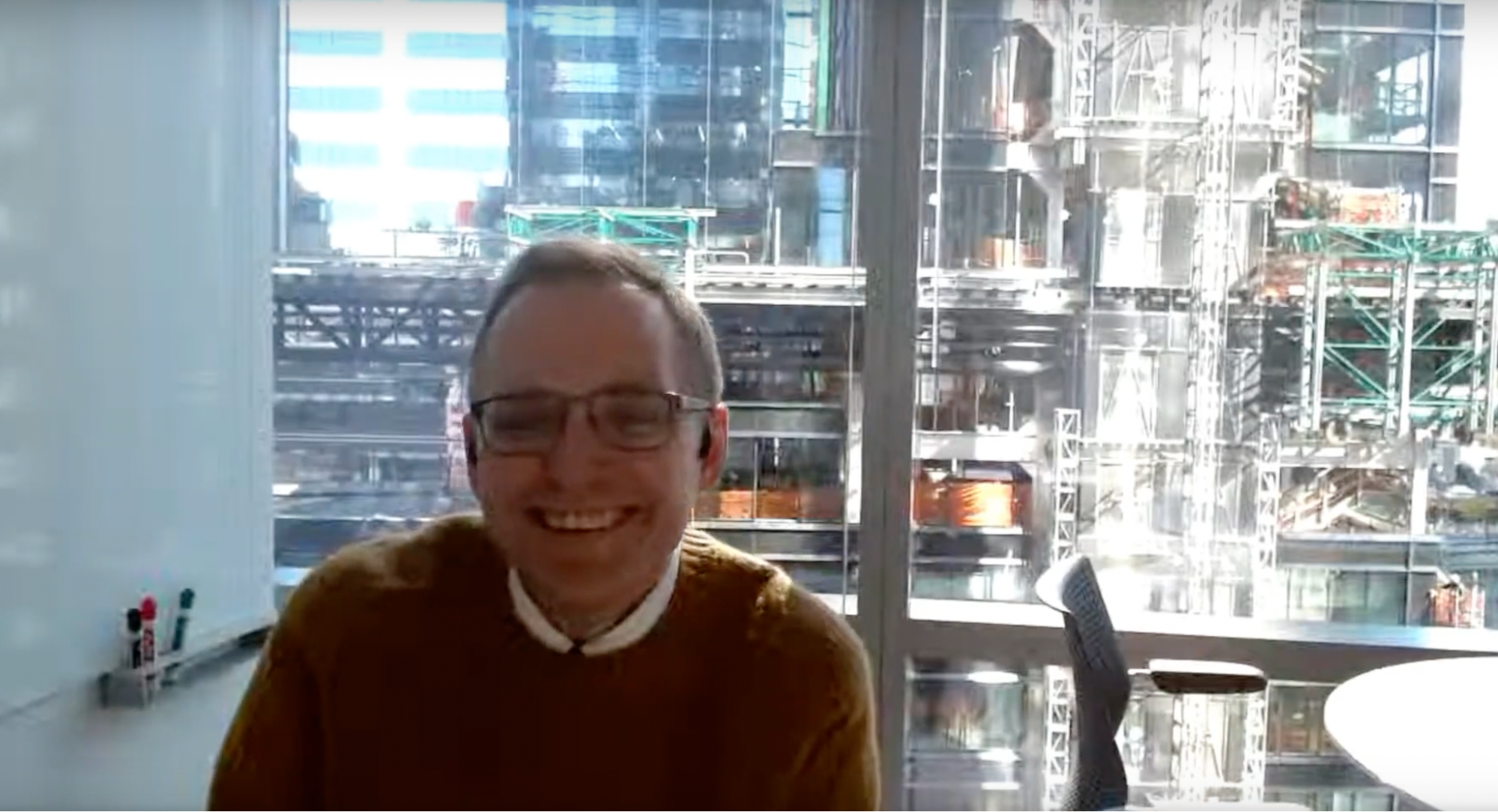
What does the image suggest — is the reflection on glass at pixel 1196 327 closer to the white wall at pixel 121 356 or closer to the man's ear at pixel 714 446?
the white wall at pixel 121 356

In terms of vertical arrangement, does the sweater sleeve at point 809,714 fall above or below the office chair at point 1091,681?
above

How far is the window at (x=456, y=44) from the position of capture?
2.65m

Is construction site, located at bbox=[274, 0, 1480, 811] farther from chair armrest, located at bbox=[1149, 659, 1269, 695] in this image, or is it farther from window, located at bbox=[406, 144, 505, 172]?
chair armrest, located at bbox=[1149, 659, 1269, 695]

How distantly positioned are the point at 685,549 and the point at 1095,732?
3.61 ft

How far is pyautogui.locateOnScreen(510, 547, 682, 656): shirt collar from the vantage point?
1.03 meters

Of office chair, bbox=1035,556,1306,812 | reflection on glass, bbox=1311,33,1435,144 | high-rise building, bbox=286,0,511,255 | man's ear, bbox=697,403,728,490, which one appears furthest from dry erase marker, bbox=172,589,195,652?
reflection on glass, bbox=1311,33,1435,144

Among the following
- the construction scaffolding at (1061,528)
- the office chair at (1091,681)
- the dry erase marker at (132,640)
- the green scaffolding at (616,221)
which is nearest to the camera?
the office chair at (1091,681)

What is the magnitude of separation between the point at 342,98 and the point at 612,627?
1946 millimetres

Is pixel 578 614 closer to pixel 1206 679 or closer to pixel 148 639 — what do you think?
pixel 1206 679

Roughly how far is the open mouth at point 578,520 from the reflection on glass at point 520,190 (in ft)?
5.36

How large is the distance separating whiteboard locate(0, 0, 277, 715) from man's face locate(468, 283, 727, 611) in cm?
142

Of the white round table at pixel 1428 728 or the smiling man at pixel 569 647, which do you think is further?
the white round table at pixel 1428 728

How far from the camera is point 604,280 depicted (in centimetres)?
102

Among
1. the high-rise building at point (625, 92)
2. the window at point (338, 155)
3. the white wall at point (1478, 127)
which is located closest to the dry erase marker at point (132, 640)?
the window at point (338, 155)
